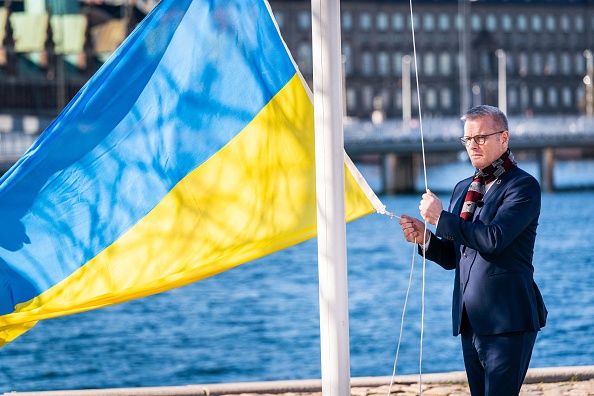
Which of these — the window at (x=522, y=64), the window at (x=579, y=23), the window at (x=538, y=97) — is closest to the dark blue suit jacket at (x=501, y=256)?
the window at (x=522, y=64)

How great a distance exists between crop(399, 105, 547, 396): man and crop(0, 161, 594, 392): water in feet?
39.8

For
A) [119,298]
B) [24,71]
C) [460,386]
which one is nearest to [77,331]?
[460,386]

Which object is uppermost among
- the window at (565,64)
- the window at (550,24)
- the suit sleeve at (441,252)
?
the window at (550,24)

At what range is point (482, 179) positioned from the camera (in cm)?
440

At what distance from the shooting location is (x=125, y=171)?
5227mm

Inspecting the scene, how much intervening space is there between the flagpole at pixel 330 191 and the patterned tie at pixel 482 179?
0.47m

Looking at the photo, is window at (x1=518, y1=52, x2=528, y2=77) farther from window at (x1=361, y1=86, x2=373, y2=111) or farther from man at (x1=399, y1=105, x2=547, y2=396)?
man at (x1=399, y1=105, x2=547, y2=396)

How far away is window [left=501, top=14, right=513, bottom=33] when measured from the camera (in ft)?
400

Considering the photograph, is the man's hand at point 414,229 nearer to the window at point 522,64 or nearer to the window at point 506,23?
the window at point 522,64

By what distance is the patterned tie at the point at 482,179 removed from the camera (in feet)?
14.3

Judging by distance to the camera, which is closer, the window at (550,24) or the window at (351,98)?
the window at (351,98)

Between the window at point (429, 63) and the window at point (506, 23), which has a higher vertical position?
the window at point (506, 23)

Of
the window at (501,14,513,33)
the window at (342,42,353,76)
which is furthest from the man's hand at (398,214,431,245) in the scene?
the window at (501,14,513,33)

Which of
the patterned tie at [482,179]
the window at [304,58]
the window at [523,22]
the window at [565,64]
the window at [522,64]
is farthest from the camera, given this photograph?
the window at [565,64]
